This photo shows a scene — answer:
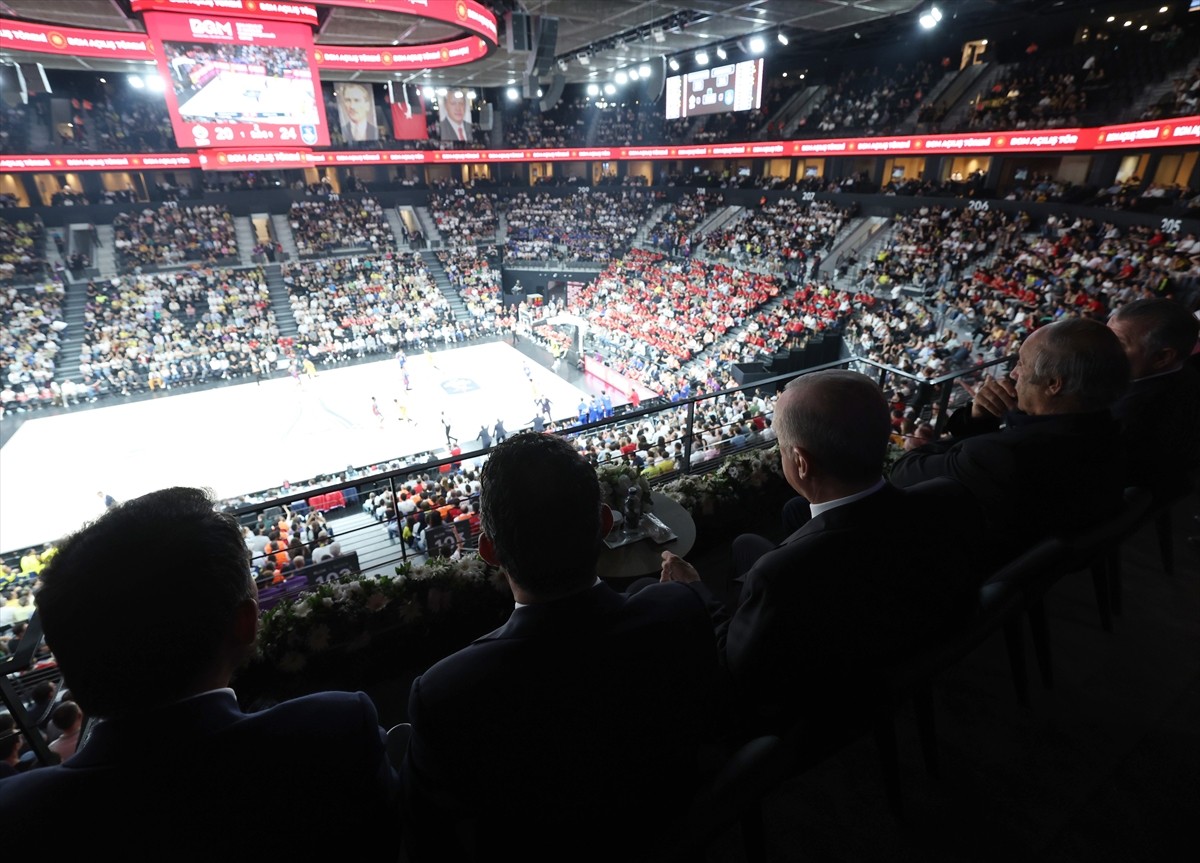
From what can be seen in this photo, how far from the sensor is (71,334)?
59.6 ft

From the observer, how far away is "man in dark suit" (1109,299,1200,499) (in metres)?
2.52

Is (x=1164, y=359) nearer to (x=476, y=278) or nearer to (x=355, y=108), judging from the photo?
(x=355, y=108)

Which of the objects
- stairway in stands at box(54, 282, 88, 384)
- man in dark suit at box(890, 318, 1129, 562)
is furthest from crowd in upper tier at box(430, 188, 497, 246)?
man in dark suit at box(890, 318, 1129, 562)

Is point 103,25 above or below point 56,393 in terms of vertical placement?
above

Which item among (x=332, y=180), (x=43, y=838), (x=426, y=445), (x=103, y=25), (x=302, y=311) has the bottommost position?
(x=426, y=445)

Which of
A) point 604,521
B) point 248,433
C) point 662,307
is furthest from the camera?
point 662,307

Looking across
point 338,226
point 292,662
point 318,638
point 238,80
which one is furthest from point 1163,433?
point 338,226

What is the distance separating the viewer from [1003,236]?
594 inches

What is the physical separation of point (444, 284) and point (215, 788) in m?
25.3

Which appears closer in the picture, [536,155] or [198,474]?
[198,474]

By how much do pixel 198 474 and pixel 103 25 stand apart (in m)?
9.37

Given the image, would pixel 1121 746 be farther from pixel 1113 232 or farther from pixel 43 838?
pixel 1113 232

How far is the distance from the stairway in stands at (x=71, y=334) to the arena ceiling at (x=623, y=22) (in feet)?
21.8

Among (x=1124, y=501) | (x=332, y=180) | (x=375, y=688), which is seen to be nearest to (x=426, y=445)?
(x=375, y=688)
